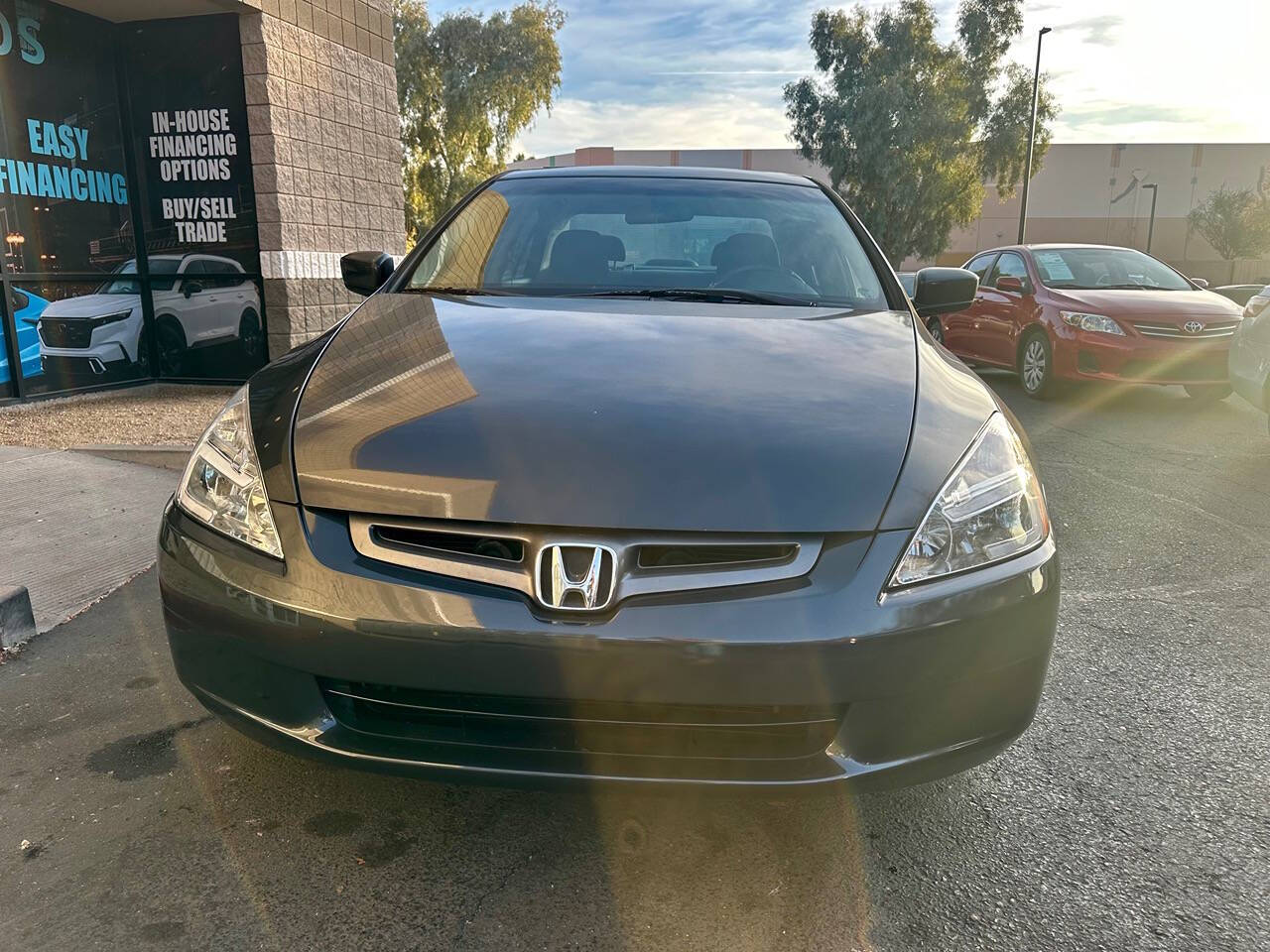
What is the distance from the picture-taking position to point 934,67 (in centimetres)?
3139

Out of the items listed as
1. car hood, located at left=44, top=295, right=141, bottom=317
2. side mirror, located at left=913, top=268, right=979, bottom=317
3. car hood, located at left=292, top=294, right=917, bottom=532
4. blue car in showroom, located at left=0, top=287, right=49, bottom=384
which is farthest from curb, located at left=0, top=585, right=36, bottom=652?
car hood, located at left=44, top=295, right=141, bottom=317

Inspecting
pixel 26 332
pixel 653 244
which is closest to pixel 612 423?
pixel 653 244

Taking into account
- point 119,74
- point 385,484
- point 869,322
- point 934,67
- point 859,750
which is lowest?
point 859,750

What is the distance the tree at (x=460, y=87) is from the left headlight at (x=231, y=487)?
2443 cm

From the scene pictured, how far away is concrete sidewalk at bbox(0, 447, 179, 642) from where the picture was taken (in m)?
3.56

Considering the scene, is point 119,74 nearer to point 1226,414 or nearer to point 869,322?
point 869,322

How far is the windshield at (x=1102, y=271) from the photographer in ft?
29.3

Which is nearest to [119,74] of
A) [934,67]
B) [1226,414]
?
[1226,414]

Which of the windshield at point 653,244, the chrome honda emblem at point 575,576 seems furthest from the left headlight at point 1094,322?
the chrome honda emblem at point 575,576

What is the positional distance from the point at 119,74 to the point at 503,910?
8.42 m

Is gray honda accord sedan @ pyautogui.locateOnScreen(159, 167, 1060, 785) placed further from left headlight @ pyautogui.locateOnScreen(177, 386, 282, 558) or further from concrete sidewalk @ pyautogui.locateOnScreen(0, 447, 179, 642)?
concrete sidewalk @ pyautogui.locateOnScreen(0, 447, 179, 642)

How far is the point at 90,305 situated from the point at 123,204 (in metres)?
0.96

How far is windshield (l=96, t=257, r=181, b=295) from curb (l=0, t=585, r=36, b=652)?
A: 570 cm

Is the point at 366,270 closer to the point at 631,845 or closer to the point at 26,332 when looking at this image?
the point at 631,845
